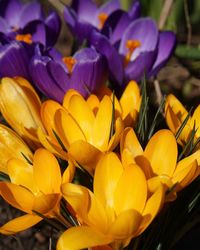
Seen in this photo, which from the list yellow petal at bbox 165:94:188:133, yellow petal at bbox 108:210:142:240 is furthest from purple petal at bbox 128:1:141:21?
yellow petal at bbox 108:210:142:240

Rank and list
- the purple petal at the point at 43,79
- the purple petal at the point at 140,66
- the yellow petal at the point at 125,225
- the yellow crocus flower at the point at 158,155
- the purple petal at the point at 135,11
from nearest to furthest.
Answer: the yellow petal at the point at 125,225 → the yellow crocus flower at the point at 158,155 → the purple petal at the point at 43,79 → the purple petal at the point at 140,66 → the purple petal at the point at 135,11

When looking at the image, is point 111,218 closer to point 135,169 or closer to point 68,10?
point 135,169

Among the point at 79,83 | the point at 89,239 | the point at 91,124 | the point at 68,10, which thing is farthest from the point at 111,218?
the point at 68,10

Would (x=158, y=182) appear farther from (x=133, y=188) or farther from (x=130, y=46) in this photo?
(x=130, y=46)

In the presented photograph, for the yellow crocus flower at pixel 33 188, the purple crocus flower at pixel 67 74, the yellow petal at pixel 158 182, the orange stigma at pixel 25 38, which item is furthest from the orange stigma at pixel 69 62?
the yellow petal at pixel 158 182

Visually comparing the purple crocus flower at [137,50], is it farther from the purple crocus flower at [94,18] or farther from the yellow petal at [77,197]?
the yellow petal at [77,197]
